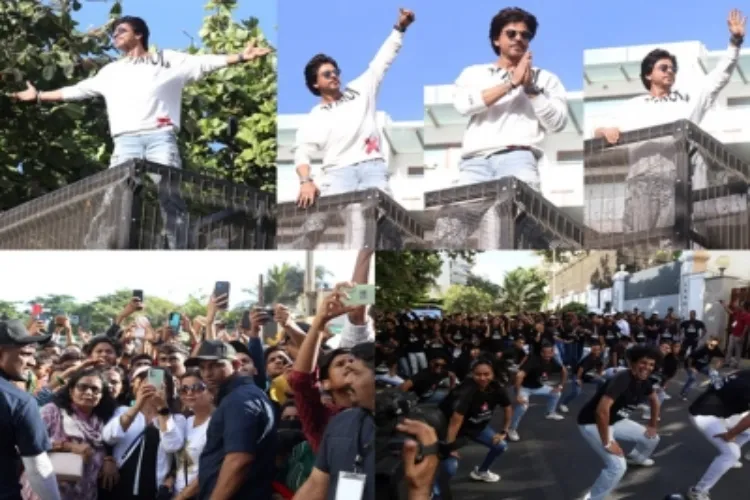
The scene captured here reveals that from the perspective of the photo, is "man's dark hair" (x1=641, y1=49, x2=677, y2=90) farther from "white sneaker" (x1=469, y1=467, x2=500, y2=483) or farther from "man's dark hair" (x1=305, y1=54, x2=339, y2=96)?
"white sneaker" (x1=469, y1=467, x2=500, y2=483)

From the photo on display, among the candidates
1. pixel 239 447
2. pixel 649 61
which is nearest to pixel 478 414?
pixel 239 447

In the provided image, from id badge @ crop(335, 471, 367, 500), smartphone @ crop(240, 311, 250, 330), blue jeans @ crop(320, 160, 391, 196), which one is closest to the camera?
id badge @ crop(335, 471, 367, 500)

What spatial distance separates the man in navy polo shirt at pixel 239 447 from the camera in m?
5.14

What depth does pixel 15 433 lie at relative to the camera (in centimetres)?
523

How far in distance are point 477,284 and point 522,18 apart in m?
1.52

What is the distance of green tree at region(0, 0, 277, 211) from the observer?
19.6 ft

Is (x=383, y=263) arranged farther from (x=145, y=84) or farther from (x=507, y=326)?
(x=145, y=84)

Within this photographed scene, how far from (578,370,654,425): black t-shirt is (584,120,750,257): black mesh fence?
2.30ft

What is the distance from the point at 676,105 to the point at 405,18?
63.5 inches

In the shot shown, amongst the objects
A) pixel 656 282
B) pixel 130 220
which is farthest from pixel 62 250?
pixel 656 282

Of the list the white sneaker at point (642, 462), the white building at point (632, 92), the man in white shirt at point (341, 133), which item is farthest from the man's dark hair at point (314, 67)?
the white sneaker at point (642, 462)

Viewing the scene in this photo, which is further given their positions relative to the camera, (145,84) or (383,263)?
(145,84)

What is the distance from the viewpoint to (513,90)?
5477mm

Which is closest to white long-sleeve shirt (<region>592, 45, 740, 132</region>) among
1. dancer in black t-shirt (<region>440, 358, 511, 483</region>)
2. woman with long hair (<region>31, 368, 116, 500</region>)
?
dancer in black t-shirt (<region>440, 358, 511, 483</region>)
